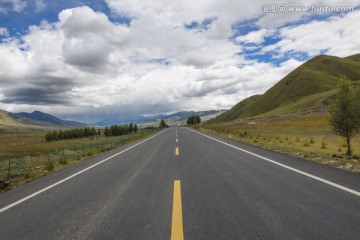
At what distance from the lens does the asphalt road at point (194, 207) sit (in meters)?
4.31

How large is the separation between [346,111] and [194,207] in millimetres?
17367

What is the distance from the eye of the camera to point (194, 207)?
5465 millimetres

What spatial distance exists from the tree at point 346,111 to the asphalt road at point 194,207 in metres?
11.4

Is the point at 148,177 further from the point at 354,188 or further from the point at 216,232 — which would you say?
the point at 354,188

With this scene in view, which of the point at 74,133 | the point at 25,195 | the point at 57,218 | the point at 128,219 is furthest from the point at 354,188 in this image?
the point at 74,133

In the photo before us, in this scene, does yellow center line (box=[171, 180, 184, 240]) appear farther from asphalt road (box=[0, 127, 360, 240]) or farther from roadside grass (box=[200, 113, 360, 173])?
roadside grass (box=[200, 113, 360, 173])

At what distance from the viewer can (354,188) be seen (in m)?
6.57

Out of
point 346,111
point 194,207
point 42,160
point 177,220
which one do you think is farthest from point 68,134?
point 177,220

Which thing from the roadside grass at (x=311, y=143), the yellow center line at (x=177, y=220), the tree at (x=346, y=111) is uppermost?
the tree at (x=346, y=111)

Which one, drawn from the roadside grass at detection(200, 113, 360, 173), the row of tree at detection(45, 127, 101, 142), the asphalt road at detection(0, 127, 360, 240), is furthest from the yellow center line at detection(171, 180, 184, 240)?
the row of tree at detection(45, 127, 101, 142)

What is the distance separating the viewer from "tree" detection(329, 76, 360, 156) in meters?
18.3

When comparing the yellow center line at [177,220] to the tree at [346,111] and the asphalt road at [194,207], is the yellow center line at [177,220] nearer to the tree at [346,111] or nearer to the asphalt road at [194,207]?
the asphalt road at [194,207]

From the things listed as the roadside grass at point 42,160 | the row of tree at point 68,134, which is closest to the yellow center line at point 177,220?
the roadside grass at point 42,160

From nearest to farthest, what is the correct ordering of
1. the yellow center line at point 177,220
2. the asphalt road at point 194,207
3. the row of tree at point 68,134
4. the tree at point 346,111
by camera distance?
1. the yellow center line at point 177,220
2. the asphalt road at point 194,207
3. the tree at point 346,111
4. the row of tree at point 68,134
